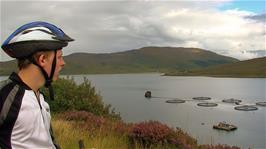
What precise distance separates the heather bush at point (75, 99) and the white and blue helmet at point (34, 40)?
53.4ft

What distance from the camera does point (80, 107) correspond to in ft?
63.4

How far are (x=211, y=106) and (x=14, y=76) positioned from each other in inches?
2871

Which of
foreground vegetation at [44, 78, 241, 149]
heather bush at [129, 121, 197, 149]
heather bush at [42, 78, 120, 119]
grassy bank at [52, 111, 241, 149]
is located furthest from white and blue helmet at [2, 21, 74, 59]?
heather bush at [42, 78, 120, 119]

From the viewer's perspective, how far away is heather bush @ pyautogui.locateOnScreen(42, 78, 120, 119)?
1903 centimetres

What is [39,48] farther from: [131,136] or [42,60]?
[131,136]

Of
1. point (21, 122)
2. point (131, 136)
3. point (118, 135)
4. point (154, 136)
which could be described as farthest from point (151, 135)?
point (21, 122)

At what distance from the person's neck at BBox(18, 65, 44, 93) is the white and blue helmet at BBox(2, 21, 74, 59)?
11cm

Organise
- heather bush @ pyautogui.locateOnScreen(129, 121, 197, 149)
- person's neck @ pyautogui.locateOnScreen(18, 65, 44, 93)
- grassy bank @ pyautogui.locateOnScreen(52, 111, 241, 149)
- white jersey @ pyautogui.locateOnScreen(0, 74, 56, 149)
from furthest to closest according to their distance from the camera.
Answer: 1. heather bush @ pyautogui.locateOnScreen(129, 121, 197, 149)
2. grassy bank @ pyautogui.locateOnScreen(52, 111, 241, 149)
3. person's neck @ pyautogui.locateOnScreen(18, 65, 44, 93)
4. white jersey @ pyautogui.locateOnScreen(0, 74, 56, 149)

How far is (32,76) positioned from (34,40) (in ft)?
0.87

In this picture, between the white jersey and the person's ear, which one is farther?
the person's ear

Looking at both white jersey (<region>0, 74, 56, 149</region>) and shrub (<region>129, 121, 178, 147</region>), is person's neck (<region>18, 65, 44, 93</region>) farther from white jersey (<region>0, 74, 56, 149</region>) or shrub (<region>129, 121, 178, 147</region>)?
shrub (<region>129, 121, 178, 147</region>)

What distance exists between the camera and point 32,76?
2656 mm

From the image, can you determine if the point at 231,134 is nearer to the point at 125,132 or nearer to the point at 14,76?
the point at 125,132

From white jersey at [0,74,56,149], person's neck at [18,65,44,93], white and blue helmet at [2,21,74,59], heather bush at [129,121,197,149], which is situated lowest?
heather bush at [129,121,197,149]
